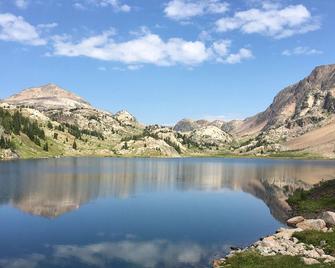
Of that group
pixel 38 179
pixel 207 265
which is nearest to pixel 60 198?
pixel 38 179

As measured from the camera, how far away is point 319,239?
51625 millimetres

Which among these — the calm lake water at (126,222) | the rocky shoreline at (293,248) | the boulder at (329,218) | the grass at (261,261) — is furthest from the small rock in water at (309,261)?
the boulder at (329,218)

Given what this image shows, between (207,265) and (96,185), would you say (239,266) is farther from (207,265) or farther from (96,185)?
(96,185)

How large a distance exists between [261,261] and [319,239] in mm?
10959

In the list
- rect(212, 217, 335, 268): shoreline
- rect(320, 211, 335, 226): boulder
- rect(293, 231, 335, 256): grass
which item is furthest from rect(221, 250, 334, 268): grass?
rect(320, 211, 335, 226): boulder

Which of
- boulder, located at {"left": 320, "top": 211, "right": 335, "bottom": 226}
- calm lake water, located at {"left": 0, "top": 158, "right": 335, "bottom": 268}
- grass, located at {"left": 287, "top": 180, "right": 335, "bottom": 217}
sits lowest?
calm lake water, located at {"left": 0, "top": 158, "right": 335, "bottom": 268}

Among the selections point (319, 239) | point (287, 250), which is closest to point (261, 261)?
point (287, 250)

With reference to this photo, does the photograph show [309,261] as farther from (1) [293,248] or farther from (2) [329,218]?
(2) [329,218]

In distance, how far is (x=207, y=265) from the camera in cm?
4850

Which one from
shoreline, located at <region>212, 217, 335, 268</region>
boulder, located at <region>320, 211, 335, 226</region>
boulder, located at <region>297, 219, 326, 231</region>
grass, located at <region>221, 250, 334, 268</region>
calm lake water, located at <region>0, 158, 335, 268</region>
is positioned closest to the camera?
grass, located at <region>221, 250, 334, 268</region>

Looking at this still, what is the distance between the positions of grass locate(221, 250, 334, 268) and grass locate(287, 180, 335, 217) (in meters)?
35.0

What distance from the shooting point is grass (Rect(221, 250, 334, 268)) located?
4199 centimetres

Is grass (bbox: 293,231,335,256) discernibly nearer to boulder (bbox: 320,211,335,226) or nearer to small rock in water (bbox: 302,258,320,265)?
small rock in water (bbox: 302,258,320,265)

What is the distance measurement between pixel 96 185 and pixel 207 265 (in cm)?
8681
